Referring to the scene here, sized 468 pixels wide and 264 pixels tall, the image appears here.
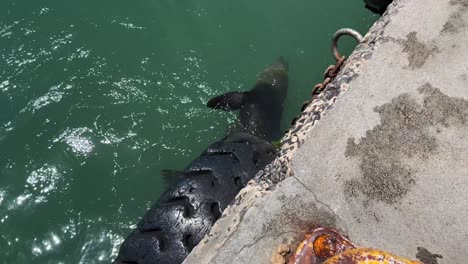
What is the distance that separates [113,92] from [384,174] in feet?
15.3

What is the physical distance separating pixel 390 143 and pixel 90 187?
4001mm

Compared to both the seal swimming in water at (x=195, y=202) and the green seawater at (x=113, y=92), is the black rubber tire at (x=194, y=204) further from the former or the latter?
the green seawater at (x=113, y=92)

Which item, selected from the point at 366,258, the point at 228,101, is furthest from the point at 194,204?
the point at 228,101

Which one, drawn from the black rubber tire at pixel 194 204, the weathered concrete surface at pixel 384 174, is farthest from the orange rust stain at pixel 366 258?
the black rubber tire at pixel 194 204

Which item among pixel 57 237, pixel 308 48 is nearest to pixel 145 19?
pixel 308 48

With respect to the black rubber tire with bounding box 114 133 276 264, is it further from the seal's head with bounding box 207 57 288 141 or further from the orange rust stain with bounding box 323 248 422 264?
the seal's head with bounding box 207 57 288 141

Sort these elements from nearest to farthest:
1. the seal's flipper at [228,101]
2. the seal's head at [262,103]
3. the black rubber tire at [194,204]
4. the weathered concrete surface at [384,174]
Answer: the weathered concrete surface at [384,174] → the black rubber tire at [194,204] → the seal's flipper at [228,101] → the seal's head at [262,103]

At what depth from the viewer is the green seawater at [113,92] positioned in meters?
5.65

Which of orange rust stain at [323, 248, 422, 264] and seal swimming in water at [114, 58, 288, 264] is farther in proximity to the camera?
seal swimming in water at [114, 58, 288, 264]

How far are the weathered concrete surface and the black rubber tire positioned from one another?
3.52ft

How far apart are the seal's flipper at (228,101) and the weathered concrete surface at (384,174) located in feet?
10.1

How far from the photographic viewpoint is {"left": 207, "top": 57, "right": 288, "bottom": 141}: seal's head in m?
6.32

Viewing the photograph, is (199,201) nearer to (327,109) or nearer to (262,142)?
(262,142)

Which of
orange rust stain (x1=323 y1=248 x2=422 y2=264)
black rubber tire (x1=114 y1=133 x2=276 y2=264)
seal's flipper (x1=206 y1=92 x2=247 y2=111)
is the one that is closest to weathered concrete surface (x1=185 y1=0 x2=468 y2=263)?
orange rust stain (x1=323 y1=248 x2=422 y2=264)
